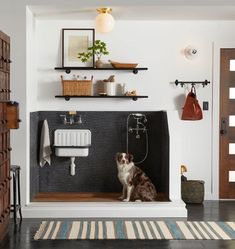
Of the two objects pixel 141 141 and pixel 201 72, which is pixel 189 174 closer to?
pixel 141 141

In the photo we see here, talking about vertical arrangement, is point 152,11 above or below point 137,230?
above

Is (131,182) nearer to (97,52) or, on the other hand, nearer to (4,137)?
(97,52)

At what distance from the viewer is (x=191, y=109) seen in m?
6.94

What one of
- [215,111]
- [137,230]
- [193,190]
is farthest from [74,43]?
[137,230]

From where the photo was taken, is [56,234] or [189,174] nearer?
[56,234]

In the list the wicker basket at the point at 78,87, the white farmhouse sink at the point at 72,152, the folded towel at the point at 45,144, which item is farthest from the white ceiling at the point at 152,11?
the white farmhouse sink at the point at 72,152

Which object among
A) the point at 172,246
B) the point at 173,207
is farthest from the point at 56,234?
the point at 173,207

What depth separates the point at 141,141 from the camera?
23.2ft

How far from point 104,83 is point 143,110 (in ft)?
2.04

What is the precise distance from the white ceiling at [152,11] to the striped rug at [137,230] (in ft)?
7.72

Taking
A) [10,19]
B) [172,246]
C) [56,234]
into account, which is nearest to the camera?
[172,246]

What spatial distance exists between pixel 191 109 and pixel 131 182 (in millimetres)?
1239

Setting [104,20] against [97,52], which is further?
[97,52]

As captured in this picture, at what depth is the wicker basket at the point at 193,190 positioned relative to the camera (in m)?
6.89
